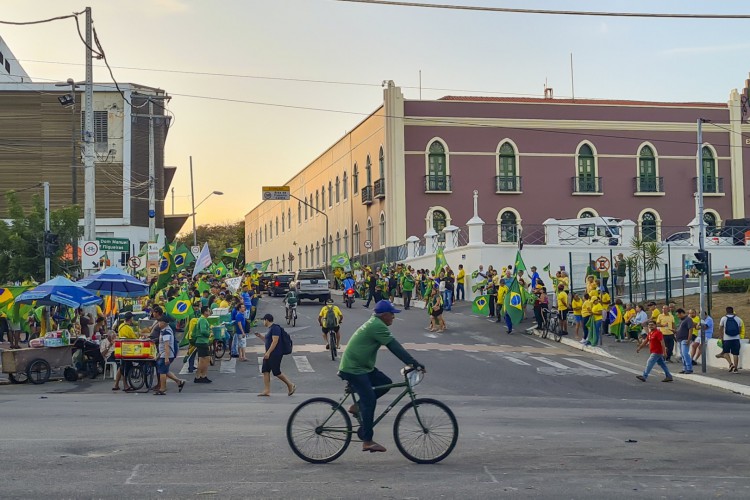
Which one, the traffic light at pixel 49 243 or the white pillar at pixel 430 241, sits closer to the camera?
the traffic light at pixel 49 243

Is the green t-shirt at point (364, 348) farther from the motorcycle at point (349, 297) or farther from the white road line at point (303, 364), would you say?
the motorcycle at point (349, 297)

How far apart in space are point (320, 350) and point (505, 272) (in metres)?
11.4

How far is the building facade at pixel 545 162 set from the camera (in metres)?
59.4

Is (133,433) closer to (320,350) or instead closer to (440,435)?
(440,435)

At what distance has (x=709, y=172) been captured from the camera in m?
61.9

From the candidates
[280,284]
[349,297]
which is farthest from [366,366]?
[280,284]

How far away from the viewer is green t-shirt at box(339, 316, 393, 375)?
1084cm

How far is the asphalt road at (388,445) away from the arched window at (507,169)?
37991 millimetres

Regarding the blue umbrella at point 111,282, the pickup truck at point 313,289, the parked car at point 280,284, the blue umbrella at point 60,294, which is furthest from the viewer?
the parked car at point 280,284

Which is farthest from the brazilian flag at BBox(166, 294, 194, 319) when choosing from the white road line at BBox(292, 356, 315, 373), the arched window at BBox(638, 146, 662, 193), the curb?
the arched window at BBox(638, 146, 662, 193)

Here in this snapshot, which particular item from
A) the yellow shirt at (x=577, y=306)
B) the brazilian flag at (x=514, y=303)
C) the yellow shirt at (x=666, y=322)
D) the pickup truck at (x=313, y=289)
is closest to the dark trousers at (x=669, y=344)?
the yellow shirt at (x=666, y=322)

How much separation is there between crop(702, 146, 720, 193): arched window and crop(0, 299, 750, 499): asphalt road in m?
41.7

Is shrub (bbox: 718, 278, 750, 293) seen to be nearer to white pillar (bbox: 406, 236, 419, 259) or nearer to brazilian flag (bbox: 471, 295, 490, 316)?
brazilian flag (bbox: 471, 295, 490, 316)

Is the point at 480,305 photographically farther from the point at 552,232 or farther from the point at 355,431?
the point at 355,431
